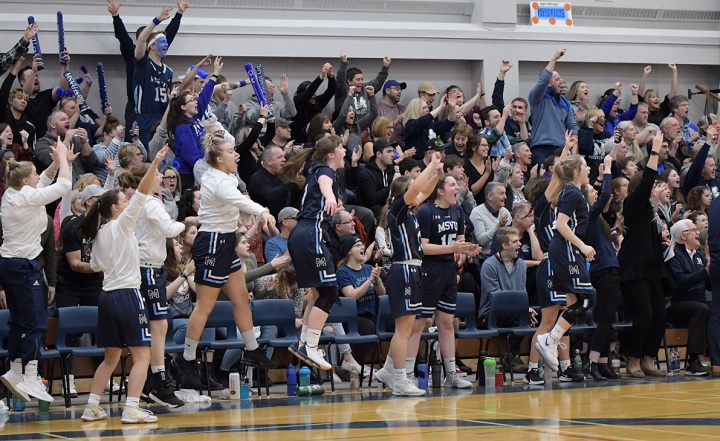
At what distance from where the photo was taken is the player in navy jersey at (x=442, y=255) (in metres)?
11.6

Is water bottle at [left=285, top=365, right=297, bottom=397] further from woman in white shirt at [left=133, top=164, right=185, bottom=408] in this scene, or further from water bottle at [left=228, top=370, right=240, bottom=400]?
woman in white shirt at [left=133, top=164, right=185, bottom=408]

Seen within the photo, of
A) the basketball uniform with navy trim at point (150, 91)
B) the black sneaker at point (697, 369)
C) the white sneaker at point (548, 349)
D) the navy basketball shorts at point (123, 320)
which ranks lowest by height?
the black sneaker at point (697, 369)

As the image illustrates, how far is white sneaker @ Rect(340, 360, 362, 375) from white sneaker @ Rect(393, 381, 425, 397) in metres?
1.30

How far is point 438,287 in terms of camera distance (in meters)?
11.6

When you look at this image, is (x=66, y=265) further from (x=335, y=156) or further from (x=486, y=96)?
(x=486, y=96)

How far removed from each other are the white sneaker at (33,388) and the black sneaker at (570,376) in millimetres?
5333

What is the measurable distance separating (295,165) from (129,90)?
441 centimetres

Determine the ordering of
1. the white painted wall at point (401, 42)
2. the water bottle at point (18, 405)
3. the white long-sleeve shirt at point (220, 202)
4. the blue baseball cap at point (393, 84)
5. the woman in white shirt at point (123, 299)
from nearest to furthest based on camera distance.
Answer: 1. the woman in white shirt at point (123, 299)
2. the white long-sleeve shirt at point (220, 202)
3. the water bottle at point (18, 405)
4. the white painted wall at point (401, 42)
5. the blue baseball cap at point (393, 84)

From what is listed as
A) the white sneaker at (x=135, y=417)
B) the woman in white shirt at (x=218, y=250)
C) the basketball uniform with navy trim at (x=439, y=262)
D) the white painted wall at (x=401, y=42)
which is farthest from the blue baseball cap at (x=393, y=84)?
the white sneaker at (x=135, y=417)

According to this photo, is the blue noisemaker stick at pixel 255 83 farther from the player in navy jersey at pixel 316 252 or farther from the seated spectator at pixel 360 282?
the player in navy jersey at pixel 316 252

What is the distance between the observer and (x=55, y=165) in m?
10.9

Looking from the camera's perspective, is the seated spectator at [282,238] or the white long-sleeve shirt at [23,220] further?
the seated spectator at [282,238]

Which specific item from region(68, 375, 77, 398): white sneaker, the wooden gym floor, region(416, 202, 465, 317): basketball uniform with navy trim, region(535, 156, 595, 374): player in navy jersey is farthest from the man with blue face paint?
region(535, 156, 595, 374): player in navy jersey

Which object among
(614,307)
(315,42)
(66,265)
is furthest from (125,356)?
(315,42)
